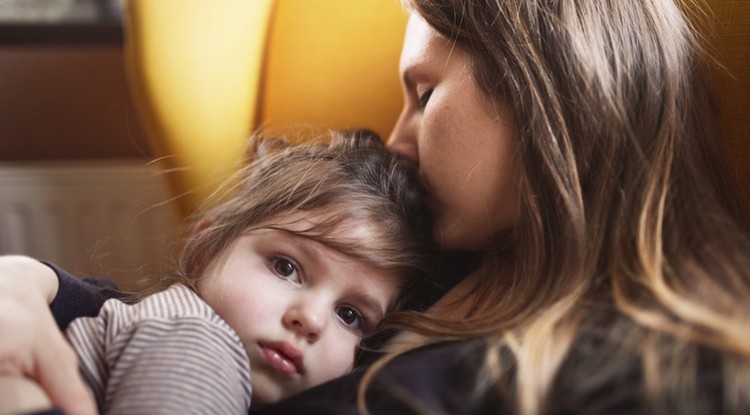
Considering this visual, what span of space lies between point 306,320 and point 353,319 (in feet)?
0.30

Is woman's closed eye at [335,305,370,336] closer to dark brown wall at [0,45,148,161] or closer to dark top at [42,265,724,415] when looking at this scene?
dark top at [42,265,724,415]

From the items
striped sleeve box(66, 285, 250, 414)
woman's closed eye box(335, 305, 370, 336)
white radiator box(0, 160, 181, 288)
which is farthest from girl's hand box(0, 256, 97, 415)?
white radiator box(0, 160, 181, 288)

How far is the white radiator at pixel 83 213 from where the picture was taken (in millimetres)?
1532

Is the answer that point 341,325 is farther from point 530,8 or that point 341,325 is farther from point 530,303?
point 530,8

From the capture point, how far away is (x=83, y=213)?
1549mm

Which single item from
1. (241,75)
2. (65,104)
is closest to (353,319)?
(241,75)

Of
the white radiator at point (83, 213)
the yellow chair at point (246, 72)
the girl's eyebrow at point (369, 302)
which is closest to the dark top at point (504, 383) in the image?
the girl's eyebrow at point (369, 302)

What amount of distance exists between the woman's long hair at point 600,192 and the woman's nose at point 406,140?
13cm

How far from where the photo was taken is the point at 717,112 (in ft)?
2.57

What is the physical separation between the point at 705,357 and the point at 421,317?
0.26 metres

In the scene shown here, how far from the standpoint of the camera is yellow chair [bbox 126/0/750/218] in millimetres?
1021

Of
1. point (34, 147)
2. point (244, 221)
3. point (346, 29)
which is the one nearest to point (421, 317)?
point (244, 221)

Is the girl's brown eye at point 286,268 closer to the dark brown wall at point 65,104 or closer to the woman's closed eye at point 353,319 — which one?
the woman's closed eye at point 353,319

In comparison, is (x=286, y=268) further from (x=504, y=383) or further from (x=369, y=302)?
(x=504, y=383)
